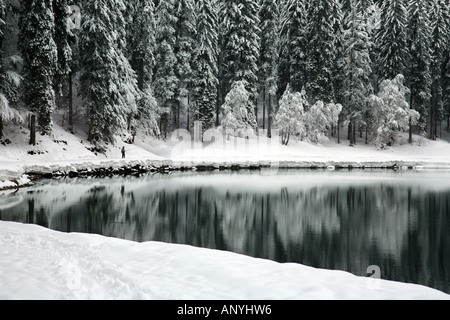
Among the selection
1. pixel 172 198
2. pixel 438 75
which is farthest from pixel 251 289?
pixel 438 75

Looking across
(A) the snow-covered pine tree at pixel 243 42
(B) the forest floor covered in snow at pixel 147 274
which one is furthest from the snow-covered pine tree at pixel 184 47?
(B) the forest floor covered in snow at pixel 147 274

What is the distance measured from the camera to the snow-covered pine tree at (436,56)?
5278cm

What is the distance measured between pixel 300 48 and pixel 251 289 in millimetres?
44474

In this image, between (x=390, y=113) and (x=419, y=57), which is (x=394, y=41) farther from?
(x=390, y=113)

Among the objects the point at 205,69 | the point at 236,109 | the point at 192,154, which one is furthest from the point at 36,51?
the point at 236,109

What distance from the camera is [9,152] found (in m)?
24.7

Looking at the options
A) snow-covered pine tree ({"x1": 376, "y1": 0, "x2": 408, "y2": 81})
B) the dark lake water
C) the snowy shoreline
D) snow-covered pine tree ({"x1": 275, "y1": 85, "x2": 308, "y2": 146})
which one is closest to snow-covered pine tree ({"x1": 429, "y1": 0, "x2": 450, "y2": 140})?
snow-covered pine tree ({"x1": 376, "y1": 0, "x2": 408, "y2": 81})

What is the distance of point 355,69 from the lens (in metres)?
46.8

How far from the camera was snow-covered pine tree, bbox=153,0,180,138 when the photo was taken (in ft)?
137

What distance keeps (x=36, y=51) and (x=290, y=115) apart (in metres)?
26.8

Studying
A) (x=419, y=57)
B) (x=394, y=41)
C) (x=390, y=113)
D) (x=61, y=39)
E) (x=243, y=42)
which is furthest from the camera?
(x=419, y=57)

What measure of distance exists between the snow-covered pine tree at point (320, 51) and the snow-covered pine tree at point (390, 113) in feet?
21.0

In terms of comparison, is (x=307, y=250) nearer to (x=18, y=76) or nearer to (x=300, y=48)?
(x=18, y=76)

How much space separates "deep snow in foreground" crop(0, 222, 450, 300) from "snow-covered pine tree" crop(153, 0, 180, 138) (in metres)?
35.1
